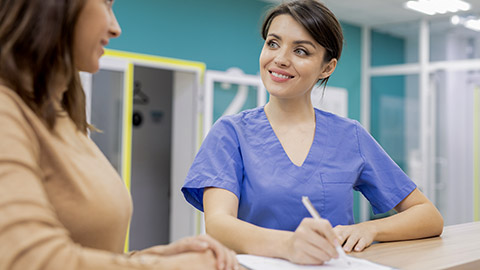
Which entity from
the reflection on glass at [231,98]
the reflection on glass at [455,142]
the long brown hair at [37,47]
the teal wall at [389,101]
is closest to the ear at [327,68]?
the long brown hair at [37,47]

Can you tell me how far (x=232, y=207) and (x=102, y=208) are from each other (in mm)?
594

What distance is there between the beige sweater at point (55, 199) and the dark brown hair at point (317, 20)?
0.84m

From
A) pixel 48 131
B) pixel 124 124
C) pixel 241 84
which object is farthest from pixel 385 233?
pixel 241 84

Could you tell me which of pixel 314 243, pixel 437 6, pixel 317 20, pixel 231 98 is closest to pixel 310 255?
pixel 314 243

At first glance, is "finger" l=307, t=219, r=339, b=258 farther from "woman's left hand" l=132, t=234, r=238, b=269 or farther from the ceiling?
the ceiling

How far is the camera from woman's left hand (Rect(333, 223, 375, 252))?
50.0 inches

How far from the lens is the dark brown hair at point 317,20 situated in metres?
1.51

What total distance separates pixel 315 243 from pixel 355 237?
1.01 ft

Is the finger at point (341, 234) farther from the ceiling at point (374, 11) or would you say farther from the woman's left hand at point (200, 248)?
the ceiling at point (374, 11)

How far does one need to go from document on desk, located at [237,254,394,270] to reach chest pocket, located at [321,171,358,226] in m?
0.36

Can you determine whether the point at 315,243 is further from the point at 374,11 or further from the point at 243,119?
the point at 374,11

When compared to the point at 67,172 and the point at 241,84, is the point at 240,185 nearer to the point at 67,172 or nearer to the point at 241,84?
the point at 67,172

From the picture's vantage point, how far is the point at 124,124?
375 cm

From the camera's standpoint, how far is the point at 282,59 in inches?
60.2
